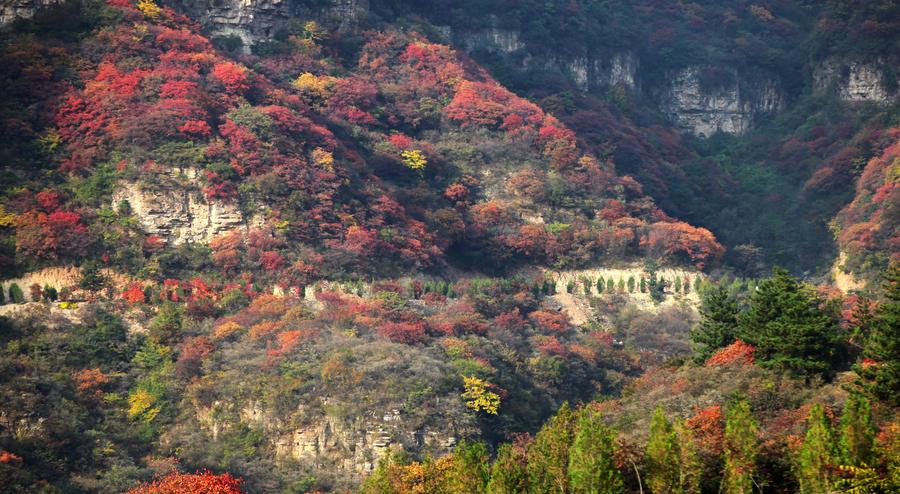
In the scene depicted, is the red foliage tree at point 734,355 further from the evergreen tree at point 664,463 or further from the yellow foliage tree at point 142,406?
the yellow foliage tree at point 142,406

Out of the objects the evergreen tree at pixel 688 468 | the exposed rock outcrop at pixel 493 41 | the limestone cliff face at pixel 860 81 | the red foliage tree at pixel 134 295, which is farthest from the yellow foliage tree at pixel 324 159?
the limestone cliff face at pixel 860 81

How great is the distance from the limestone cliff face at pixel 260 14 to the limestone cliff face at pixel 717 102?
103ft

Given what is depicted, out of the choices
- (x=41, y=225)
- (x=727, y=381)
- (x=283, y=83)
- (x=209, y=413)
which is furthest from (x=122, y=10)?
(x=727, y=381)

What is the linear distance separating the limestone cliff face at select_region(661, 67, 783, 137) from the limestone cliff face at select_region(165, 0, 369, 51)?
31.4m

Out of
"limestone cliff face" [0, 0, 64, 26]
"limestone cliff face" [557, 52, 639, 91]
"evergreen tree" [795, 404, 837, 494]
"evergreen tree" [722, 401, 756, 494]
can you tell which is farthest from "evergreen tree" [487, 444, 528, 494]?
"limestone cliff face" [557, 52, 639, 91]

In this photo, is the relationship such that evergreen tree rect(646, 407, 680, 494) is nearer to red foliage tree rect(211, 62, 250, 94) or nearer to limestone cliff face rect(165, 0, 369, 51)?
red foliage tree rect(211, 62, 250, 94)

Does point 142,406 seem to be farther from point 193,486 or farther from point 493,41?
point 493,41

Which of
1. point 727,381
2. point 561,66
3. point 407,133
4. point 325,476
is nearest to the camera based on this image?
point 727,381

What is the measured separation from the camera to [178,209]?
81.9 m

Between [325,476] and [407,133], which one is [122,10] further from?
[325,476]

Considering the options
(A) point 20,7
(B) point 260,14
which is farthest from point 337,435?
(B) point 260,14

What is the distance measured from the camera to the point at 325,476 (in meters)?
66.6

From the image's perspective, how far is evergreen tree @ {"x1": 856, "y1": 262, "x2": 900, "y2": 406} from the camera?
50.4 metres

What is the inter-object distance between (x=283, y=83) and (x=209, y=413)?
33090 mm
